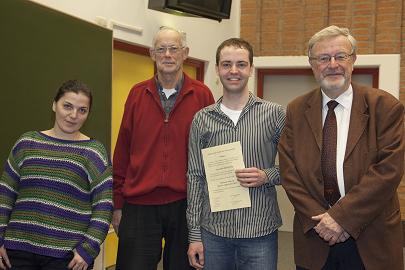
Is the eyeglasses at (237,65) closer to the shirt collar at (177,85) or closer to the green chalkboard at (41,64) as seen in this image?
the shirt collar at (177,85)

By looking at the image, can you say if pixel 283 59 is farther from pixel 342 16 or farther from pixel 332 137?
pixel 332 137

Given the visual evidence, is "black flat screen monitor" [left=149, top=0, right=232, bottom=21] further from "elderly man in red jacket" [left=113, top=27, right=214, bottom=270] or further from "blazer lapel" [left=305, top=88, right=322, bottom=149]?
"blazer lapel" [left=305, top=88, right=322, bottom=149]

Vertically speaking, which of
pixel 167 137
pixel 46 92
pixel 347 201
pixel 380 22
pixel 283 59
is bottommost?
pixel 347 201

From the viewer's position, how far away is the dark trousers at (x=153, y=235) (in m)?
2.56

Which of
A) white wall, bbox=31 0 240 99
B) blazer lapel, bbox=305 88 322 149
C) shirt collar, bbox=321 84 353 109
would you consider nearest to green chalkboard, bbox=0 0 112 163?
white wall, bbox=31 0 240 99

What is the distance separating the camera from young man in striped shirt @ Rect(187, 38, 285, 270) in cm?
230

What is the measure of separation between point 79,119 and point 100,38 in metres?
1.59

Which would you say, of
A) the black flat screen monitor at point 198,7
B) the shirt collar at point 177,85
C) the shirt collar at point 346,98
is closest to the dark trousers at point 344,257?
the shirt collar at point 346,98

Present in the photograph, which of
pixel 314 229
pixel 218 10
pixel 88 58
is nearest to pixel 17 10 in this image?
pixel 88 58

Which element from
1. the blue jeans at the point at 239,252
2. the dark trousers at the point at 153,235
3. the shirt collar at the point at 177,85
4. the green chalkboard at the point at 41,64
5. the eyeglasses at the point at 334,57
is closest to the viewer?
the eyeglasses at the point at 334,57

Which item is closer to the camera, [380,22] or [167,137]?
[167,137]

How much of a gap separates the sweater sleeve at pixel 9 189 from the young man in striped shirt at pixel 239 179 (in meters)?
0.79

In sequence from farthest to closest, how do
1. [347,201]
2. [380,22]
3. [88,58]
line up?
[380,22]
[88,58]
[347,201]

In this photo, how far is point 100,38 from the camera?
3.72m
